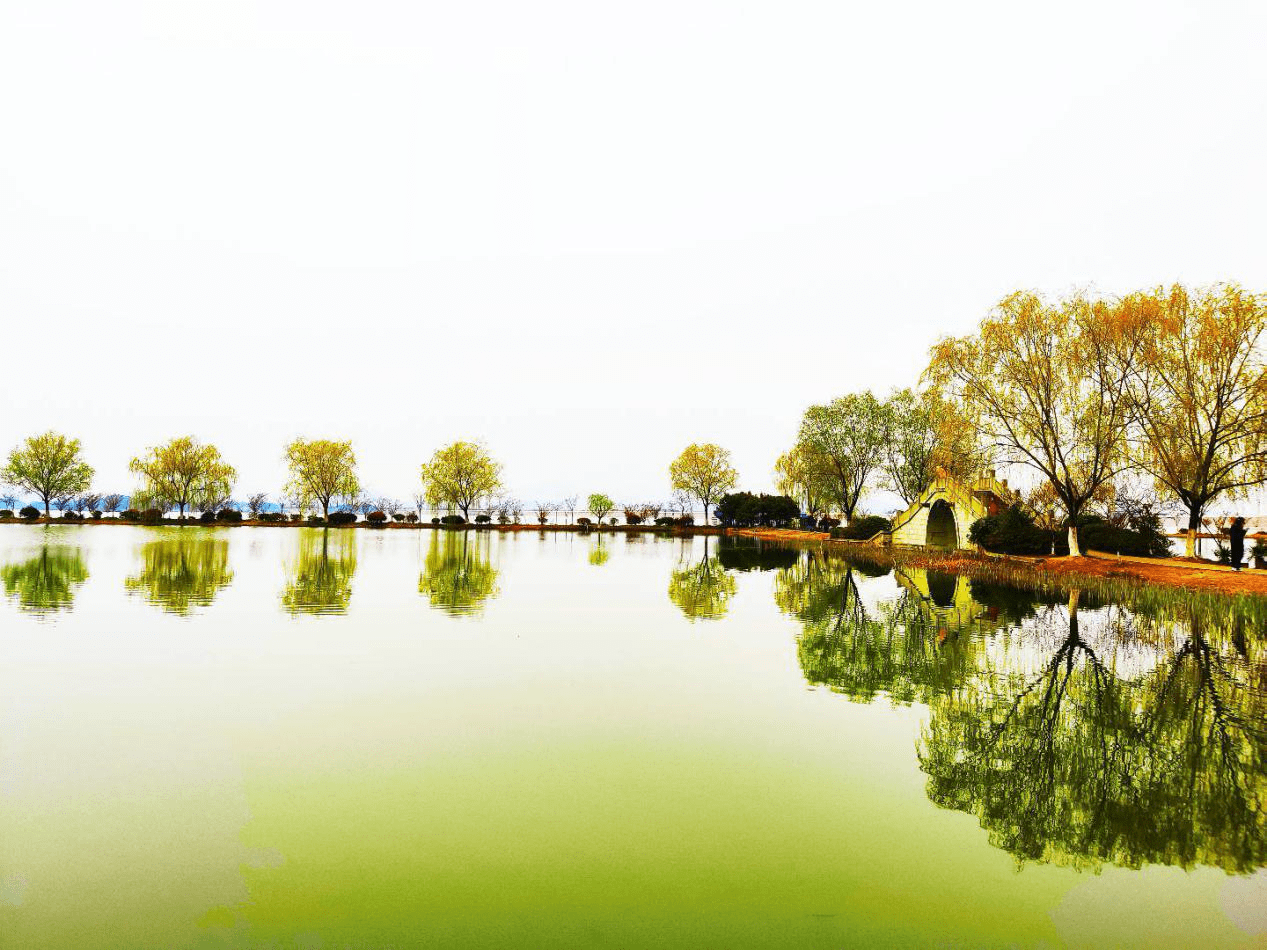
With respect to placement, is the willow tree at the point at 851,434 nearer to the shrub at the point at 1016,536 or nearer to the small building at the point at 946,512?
the small building at the point at 946,512

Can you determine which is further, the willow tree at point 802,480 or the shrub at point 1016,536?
the willow tree at point 802,480

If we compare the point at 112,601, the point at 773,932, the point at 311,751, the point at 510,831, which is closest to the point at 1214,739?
the point at 773,932

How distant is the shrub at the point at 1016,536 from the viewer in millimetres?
34719

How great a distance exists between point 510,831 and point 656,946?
1.70 meters

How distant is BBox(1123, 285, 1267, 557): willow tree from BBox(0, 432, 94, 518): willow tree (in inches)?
4100

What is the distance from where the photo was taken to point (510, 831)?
16.1 feet

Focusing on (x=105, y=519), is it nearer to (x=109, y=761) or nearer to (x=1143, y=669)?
(x=109, y=761)

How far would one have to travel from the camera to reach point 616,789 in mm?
5766

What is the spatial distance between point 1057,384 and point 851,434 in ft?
87.9

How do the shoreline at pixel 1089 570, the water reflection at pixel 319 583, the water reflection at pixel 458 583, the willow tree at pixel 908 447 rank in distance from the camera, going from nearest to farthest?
the water reflection at pixel 319 583
the water reflection at pixel 458 583
the shoreline at pixel 1089 570
the willow tree at pixel 908 447

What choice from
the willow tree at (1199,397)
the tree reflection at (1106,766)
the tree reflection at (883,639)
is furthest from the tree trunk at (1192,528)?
the tree reflection at (1106,766)

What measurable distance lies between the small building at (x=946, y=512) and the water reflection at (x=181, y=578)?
38.5 m

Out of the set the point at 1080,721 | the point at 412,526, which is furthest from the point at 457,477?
the point at 1080,721

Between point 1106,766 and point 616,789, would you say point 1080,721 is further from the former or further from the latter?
point 616,789
